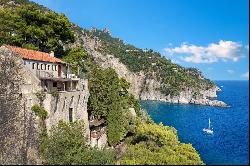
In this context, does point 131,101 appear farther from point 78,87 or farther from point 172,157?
point 172,157

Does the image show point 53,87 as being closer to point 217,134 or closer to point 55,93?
point 55,93

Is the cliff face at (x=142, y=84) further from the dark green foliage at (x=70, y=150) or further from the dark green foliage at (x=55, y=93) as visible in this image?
the dark green foliage at (x=70, y=150)

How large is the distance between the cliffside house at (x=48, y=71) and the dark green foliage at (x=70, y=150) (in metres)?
3.55

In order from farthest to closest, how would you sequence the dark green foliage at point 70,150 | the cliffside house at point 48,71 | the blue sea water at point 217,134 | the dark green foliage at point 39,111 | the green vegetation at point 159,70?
1. the green vegetation at point 159,70
2. the blue sea water at point 217,134
3. the cliffside house at point 48,71
4. the dark green foliage at point 39,111
5. the dark green foliage at point 70,150

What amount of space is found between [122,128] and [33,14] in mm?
17080

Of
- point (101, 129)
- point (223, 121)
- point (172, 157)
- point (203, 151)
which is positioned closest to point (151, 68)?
point (223, 121)

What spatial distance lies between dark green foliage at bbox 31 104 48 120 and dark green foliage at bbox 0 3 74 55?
14104 millimetres

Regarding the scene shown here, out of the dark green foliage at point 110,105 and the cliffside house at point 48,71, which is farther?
the dark green foliage at point 110,105

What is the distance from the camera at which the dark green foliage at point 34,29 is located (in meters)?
46.7

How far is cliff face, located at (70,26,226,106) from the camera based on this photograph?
6102 inches

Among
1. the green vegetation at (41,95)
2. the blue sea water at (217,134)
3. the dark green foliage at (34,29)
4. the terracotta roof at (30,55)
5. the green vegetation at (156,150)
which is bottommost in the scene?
the blue sea water at (217,134)

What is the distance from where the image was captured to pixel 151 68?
7052 inches

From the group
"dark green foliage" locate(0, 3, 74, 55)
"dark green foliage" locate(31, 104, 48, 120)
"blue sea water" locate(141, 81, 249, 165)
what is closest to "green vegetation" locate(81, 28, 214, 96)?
"blue sea water" locate(141, 81, 249, 165)

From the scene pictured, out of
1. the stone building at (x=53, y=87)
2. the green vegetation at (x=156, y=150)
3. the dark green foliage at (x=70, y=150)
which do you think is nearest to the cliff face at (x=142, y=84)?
the green vegetation at (x=156, y=150)
